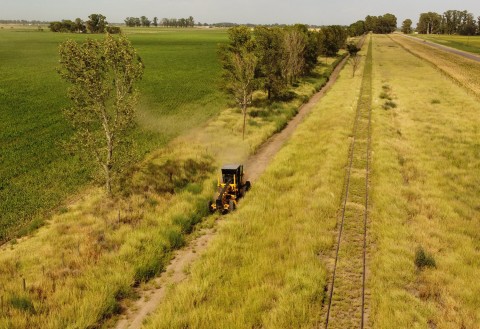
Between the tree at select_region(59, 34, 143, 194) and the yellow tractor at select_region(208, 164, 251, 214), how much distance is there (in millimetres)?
6288

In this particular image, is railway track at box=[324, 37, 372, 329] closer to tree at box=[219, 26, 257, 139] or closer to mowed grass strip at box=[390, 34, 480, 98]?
tree at box=[219, 26, 257, 139]

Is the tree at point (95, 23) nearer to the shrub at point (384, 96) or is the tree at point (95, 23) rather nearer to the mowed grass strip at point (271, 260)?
the shrub at point (384, 96)

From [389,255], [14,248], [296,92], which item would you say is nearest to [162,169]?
[14,248]

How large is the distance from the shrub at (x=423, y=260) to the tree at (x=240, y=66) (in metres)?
19.9

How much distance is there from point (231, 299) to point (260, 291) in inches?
42.5

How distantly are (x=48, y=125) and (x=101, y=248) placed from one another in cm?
2350

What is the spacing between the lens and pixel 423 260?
550 inches

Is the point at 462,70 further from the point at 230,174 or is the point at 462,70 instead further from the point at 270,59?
the point at 230,174

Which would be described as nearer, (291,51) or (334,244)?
(334,244)

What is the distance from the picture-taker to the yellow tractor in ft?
62.2

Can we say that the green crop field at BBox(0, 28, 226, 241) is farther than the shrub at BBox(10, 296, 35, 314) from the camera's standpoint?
Yes

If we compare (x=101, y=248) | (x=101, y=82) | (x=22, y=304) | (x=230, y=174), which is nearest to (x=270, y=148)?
(x=230, y=174)

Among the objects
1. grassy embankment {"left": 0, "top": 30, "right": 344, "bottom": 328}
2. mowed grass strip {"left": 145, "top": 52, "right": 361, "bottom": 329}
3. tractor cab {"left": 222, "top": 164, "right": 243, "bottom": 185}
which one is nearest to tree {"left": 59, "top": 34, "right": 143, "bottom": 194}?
grassy embankment {"left": 0, "top": 30, "right": 344, "bottom": 328}

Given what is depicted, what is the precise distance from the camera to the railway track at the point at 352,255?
11594 mm
